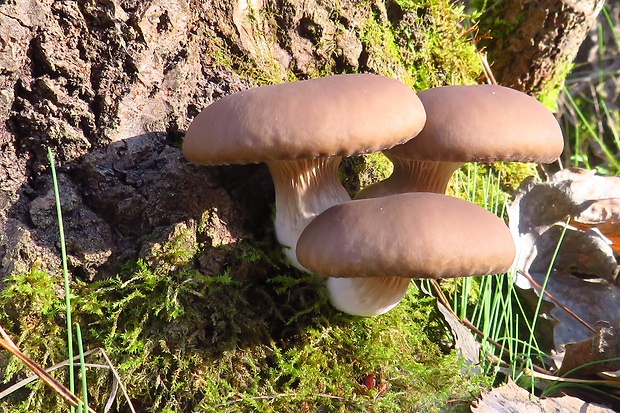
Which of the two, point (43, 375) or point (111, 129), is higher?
point (111, 129)

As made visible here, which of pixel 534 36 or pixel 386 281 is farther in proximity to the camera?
pixel 534 36

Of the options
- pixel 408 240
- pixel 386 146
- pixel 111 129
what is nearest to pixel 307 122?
pixel 386 146

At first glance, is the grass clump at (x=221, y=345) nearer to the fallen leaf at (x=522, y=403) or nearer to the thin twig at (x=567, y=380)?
the fallen leaf at (x=522, y=403)

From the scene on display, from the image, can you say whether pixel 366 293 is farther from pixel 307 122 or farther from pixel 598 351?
pixel 598 351

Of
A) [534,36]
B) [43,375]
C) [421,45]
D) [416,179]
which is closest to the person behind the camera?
[43,375]

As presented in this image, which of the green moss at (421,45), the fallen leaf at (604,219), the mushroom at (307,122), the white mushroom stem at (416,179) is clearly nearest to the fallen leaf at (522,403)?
the white mushroom stem at (416,179)

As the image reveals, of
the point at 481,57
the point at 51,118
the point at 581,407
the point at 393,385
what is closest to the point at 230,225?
the point at 51,118
